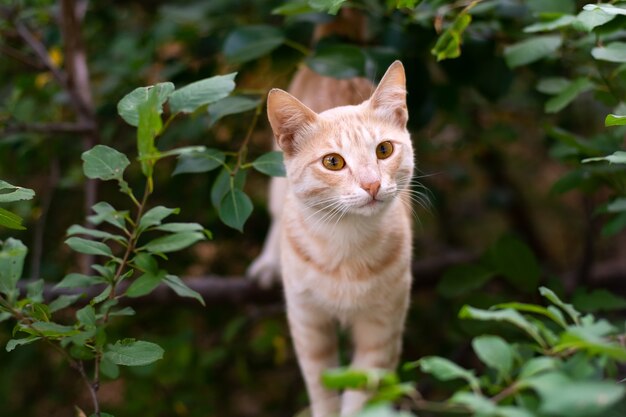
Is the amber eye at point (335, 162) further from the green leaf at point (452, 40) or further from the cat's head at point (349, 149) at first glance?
the green leaf at point (452, 40)

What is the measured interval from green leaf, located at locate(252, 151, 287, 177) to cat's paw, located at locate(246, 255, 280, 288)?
3.69 feet

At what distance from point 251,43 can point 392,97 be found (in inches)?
23.8

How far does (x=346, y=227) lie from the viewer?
2064mm

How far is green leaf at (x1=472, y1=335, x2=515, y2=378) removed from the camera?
1.14 m

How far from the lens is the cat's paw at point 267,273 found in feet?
9.42

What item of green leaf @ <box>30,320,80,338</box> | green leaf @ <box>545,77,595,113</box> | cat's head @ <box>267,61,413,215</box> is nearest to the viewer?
green leaf @ <box>30,320,80,338</box>

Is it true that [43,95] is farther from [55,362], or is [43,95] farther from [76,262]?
[55,362]

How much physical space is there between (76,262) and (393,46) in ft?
6.27

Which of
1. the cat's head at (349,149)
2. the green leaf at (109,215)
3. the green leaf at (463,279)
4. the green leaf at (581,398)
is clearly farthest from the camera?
the green leaf at (463,279)

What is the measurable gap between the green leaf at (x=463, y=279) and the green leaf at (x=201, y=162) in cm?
113

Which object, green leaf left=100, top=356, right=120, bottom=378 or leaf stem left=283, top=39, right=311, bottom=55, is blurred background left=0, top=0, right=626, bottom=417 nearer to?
leaf stem left=283, top=39, right=311, bottom=55

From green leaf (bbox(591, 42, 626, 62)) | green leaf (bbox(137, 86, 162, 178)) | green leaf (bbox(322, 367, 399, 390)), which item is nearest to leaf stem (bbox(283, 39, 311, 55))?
green leaf (bbox(591, 42, 626, 62))

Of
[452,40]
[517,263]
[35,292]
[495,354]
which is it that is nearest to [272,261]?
[517,263]

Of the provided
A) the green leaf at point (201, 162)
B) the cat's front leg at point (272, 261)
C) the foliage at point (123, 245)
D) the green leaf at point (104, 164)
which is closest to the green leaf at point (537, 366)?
the foliage at point (123, 245)
